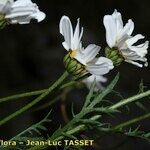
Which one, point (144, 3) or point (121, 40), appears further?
point (144, 3)

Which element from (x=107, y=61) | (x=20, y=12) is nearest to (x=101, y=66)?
(x=107, y=61)

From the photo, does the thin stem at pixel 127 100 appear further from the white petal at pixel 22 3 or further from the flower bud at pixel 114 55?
the white petal at pixel 22 3

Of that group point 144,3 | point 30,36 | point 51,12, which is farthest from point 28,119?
point 144,3

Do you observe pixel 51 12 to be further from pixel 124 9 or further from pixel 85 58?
pixel 85 58

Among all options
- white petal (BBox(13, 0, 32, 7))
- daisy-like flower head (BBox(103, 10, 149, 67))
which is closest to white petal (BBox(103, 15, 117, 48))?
daisy-like flower head (BBox(103, 10, 149, 67))

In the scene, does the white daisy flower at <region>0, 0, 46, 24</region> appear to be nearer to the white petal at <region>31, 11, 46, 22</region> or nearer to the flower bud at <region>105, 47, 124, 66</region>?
the white petal at <region>31, 11, 46, 22</region>
